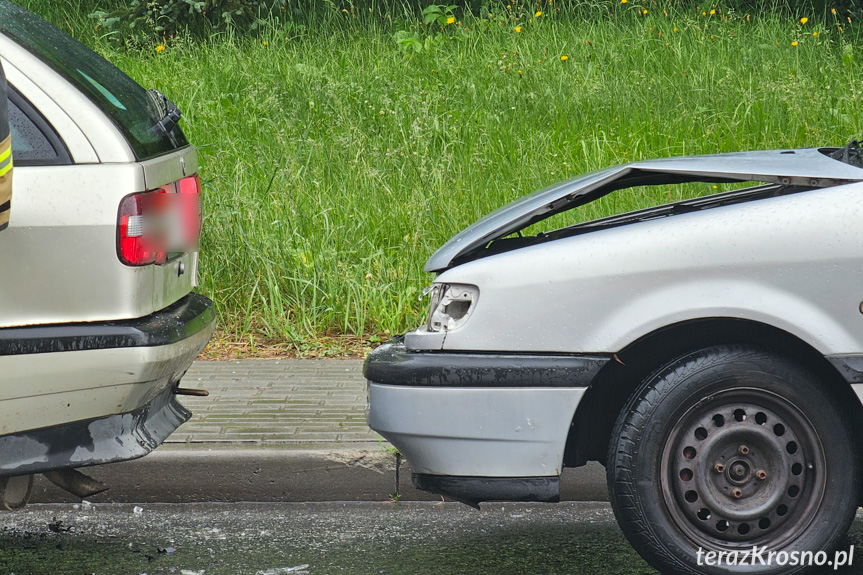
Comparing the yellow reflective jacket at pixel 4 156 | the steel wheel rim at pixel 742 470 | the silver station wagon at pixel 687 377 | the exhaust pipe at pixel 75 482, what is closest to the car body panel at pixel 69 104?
the yellow reflective jacket at pixel 4 156

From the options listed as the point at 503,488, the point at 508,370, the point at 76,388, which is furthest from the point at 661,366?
the point at 76,388

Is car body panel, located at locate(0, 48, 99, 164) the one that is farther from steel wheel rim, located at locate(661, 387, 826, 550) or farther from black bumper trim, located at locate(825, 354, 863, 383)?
black bumper trim, located at locate(825, 354, 863, 383)

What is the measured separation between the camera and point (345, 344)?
655cm

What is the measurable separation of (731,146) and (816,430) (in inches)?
222

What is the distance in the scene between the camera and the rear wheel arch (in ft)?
10.0

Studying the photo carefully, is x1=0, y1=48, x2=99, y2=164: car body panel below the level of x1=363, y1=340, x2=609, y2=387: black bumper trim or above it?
above

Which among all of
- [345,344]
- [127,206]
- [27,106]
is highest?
[27,106]

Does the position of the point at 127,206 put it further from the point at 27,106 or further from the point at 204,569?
the point at 204,569

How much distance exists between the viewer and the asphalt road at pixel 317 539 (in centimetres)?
344

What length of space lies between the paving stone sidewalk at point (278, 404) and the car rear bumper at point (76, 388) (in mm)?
1231

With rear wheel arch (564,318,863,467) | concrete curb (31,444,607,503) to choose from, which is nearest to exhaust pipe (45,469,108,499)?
concrete curb (31,444,607,503)

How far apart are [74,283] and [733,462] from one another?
2.00 meters

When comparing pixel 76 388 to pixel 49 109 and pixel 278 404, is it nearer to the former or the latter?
pixel 49 109

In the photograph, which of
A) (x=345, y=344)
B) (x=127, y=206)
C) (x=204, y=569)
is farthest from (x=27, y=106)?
(x=345, y=344)
